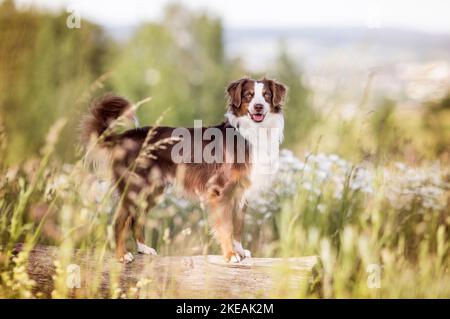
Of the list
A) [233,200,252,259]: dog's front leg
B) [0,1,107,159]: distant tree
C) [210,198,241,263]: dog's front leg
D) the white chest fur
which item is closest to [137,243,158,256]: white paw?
[210,198,241,263]: dog's front leg

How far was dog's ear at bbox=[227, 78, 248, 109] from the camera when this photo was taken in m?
3.98

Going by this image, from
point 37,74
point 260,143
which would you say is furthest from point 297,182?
point 37,74

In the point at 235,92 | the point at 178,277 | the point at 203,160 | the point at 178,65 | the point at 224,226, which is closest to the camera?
the point at 178,277

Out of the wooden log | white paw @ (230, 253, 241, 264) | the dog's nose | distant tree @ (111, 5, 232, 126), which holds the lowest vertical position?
the wooden log

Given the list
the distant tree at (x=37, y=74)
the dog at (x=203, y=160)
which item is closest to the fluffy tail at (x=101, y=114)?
the dog at (x=203, y=160)

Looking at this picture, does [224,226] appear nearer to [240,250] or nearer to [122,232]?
[240,250]

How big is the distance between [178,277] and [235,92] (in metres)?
1.46

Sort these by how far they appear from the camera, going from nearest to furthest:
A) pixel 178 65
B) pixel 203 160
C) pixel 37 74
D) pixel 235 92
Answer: pixel 235 92 < pixel 203 160 < pixel 37 74 < pixel 178 65

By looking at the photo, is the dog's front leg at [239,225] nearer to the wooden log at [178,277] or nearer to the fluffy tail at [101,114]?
the wooden log at [178,277]

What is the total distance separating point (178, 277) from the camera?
346cm

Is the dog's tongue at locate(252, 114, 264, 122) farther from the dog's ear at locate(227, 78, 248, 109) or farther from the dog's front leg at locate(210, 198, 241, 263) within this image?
the dog's front leg at locate(210, 198, 241, 263)
